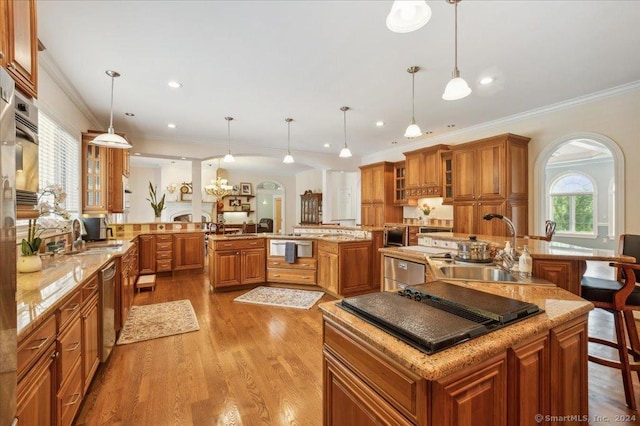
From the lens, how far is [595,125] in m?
3.79

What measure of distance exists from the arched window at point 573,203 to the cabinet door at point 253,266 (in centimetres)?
813

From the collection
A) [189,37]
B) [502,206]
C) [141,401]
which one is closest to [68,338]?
[141,401]

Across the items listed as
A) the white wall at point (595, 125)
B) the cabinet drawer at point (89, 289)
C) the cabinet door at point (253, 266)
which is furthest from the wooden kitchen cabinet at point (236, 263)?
the white wall at point (595, 125)

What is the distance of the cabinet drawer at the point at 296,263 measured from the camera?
15.5ft

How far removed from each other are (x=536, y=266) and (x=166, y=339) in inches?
134

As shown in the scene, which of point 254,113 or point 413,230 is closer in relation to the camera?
point 254,113

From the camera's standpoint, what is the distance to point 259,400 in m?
2.02

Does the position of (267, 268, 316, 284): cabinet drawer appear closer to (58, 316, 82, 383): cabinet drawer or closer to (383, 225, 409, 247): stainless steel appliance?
(383, 225, 409, 247): stainless steel appliance

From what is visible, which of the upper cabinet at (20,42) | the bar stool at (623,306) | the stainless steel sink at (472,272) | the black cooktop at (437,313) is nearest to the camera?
the black cooktop at (437,313)

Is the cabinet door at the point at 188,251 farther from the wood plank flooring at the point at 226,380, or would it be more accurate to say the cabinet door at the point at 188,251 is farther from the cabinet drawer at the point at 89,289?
the cabinet drawer at the point at 89,289

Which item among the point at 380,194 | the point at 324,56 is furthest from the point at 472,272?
the point at 380,194

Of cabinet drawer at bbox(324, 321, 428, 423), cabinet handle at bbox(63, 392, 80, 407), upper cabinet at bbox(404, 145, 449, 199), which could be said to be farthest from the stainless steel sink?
upper cabinet at bbox(404, 145, 449, 199)

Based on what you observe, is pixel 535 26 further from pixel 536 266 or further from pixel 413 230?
pixel 413 230

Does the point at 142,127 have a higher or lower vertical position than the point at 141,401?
higher
